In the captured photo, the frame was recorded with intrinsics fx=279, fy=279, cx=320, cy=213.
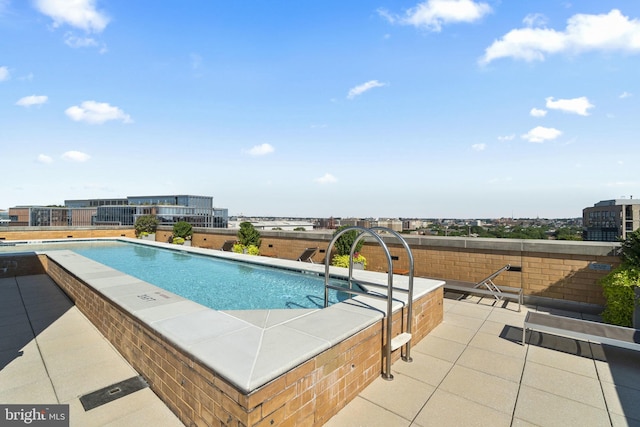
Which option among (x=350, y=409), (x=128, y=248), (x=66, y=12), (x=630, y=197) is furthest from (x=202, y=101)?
(x=630, y=197)

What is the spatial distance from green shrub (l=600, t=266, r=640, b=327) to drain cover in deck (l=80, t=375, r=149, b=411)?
725 cm

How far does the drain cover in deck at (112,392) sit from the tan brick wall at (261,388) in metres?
0.10

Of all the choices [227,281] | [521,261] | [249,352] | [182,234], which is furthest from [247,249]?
[249,352]

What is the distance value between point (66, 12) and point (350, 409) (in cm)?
1142

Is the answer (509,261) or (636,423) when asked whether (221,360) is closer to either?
(636,423)

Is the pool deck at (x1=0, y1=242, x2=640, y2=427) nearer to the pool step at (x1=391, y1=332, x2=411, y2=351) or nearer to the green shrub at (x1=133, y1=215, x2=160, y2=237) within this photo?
the pool step at (x1=391, y1=332, x2=411, y2=351)

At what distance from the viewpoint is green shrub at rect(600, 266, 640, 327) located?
4699mm

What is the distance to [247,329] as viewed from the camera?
9.41 ft

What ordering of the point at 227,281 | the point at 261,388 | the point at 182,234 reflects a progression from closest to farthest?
the point at 261,388, the point at 227,281, the point at 182,234

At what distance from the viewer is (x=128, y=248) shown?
15.3 m

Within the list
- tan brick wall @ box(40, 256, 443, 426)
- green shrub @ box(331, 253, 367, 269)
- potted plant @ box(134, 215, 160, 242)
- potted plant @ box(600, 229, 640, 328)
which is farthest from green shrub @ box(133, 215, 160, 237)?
potted plant @ box(600, 229, 640, 328)

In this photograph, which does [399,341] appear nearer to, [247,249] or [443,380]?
[443,380]

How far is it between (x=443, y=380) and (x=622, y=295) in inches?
159

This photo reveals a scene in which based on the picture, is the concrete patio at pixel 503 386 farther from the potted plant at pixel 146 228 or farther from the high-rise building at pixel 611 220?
the high-rise building at pixel 611 220
